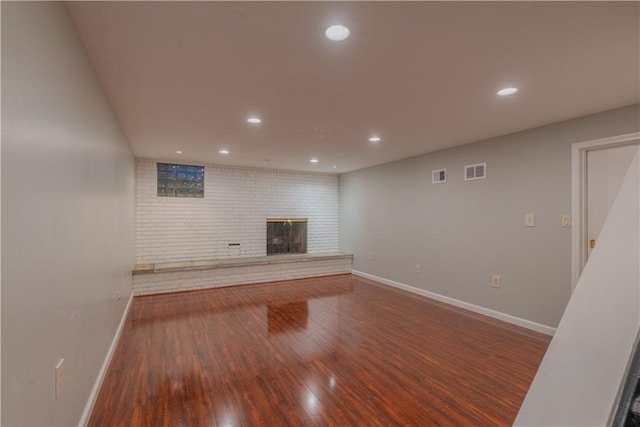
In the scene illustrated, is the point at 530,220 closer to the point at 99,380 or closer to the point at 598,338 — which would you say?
the point at 598,338

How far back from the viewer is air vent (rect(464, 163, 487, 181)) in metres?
3.79

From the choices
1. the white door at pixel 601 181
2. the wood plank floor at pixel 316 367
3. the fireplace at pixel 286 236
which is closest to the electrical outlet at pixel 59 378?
the wood plank floor at pixel 316 367

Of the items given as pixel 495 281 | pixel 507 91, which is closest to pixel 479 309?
pixel 495 281

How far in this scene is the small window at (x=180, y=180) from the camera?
5.17 m

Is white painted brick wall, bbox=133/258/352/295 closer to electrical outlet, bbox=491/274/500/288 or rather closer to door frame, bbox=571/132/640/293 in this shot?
electrical outlet, bbox=491/274/500/288

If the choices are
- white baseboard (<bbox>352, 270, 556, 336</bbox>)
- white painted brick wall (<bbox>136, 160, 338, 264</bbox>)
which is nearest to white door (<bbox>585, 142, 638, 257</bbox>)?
white baseboard (<bbox>352, 270, 556, 336</bbox>)

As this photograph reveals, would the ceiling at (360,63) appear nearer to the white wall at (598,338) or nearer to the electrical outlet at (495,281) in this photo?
the white wall at (598,338)

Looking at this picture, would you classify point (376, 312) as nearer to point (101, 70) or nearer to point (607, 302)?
point (607, 302)

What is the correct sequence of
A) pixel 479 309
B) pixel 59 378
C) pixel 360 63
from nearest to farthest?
pixel 59 378 → pixel 360 63 → pixel 479 309

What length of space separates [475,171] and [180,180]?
4790 mm

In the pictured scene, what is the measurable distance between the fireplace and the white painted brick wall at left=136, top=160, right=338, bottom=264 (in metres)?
0.11

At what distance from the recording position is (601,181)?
9.50 ft

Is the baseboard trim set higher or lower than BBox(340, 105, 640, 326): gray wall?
lower

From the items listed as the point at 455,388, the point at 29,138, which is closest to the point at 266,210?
the point at 455,388
